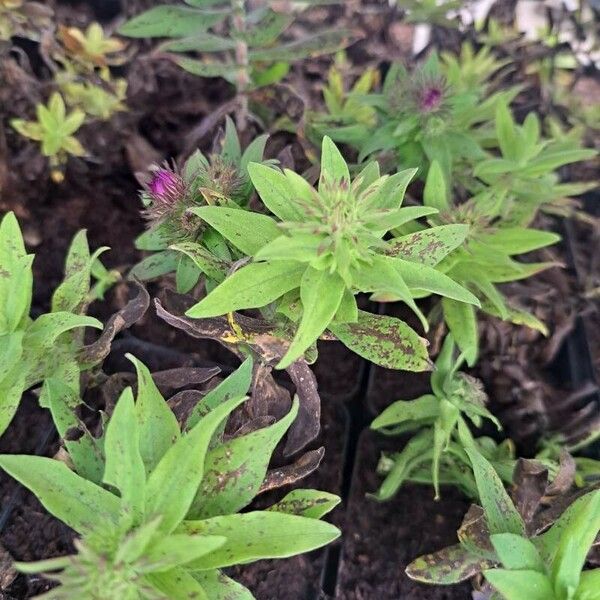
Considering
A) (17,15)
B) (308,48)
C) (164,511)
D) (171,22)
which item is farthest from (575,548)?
(17,15)

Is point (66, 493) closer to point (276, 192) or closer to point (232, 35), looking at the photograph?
point (276, 192)

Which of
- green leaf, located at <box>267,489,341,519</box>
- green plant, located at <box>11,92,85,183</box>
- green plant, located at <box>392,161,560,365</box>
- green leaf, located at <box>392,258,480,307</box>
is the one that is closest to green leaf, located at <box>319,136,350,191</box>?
green leaf, located at <box>392,258,480,307</box>

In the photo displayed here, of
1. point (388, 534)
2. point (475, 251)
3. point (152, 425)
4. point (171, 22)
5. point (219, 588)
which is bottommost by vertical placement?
point (388, 534)

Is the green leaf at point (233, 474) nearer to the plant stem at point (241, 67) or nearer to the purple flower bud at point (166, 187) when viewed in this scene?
the purple flower bud at point (166, 187)

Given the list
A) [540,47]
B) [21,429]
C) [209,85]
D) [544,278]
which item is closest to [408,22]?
[540,47]

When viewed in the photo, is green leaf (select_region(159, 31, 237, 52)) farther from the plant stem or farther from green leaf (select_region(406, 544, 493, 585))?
green leaf (select_region(406, 544, 493, 585))

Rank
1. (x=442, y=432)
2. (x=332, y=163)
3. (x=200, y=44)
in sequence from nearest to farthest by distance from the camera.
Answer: (x=332, y=163)
(x=442, y=432)
(x=200, y=44)

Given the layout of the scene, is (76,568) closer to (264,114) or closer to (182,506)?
(182,506)
